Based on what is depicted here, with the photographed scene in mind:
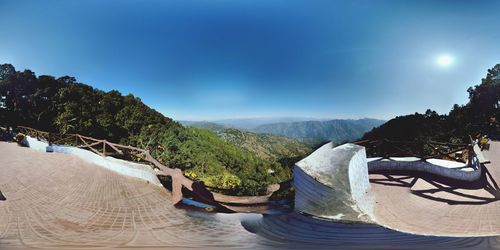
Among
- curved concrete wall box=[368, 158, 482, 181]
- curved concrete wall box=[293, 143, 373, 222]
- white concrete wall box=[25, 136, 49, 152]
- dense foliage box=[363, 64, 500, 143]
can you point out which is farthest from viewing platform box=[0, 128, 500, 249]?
dense foliage box=[363, 64, 500, 143]

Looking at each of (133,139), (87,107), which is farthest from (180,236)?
(87,107)

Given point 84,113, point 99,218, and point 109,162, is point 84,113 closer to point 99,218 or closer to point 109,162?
point 109,162

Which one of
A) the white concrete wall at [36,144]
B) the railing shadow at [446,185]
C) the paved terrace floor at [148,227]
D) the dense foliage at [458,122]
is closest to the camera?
the paved terrace floor at [148,227]

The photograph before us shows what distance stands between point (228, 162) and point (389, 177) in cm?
258

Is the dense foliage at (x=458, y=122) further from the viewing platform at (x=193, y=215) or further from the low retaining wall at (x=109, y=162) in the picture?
the low retaining wall at (x=109, y=162)

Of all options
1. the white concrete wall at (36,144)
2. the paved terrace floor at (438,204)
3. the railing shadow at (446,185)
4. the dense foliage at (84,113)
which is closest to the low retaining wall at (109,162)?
the white concrete wall at (36,144)

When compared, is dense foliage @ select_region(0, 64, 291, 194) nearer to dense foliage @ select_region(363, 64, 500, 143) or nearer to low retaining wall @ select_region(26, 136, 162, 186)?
low retaining wall @ select_region(26, 136, 162, 186)

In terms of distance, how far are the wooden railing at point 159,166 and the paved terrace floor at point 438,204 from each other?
4.29 ft

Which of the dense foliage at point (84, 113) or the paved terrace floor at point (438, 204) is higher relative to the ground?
the dense foliage at point (84, 113)

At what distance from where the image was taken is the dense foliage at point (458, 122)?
10.4ft

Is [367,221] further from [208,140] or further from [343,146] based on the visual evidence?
[208,140]

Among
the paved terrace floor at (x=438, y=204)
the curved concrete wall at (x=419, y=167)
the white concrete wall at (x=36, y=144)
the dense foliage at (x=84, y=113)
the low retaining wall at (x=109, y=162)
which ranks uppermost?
the dense foliage at (x=84, y=113)

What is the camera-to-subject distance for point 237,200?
5.42 ft

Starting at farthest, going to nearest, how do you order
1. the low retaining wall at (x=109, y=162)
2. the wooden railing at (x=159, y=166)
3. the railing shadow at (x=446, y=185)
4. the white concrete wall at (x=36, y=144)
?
the white concrete wall at (x=36, y=144), the railing shadow at (x=446, y=185), the low retaining wall at (x=109, y=162), the wooden railing at (x=159, y=166)
